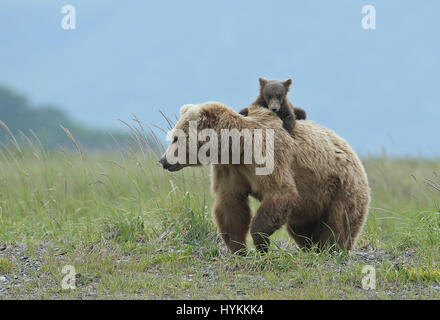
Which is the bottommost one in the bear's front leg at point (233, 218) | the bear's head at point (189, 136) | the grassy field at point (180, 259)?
the grassy field at point (180, 259)

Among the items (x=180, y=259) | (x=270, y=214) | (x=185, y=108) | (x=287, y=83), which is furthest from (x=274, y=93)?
(x=180, y=259)

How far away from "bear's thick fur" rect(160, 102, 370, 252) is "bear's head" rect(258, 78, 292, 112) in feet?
0.46

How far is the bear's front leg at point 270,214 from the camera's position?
6125mm

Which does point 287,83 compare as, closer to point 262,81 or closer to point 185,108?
point 262,81

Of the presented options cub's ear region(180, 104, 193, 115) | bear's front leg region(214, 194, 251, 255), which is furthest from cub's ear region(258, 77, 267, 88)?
bear's front leg region(214, 194, 251, 255)

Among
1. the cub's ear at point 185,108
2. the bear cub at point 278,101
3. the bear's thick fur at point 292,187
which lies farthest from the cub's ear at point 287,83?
the cub's ear at point 185,108

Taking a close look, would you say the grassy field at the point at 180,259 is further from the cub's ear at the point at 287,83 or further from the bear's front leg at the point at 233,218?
the cub's ear at the point at 287,83

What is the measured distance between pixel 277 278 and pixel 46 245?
3071mm

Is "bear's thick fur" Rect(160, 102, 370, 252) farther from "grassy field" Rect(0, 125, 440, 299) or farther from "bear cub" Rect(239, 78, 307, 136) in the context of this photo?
"grassy field" Rect(0, 125, 440, 299)

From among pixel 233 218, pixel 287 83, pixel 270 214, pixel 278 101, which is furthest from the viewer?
pixel 287 83

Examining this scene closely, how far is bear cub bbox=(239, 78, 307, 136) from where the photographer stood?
6.42 meters

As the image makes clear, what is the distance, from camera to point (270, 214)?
20.1 ft

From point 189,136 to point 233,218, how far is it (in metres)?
0.99

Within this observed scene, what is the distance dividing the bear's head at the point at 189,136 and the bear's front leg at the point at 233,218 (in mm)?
526
